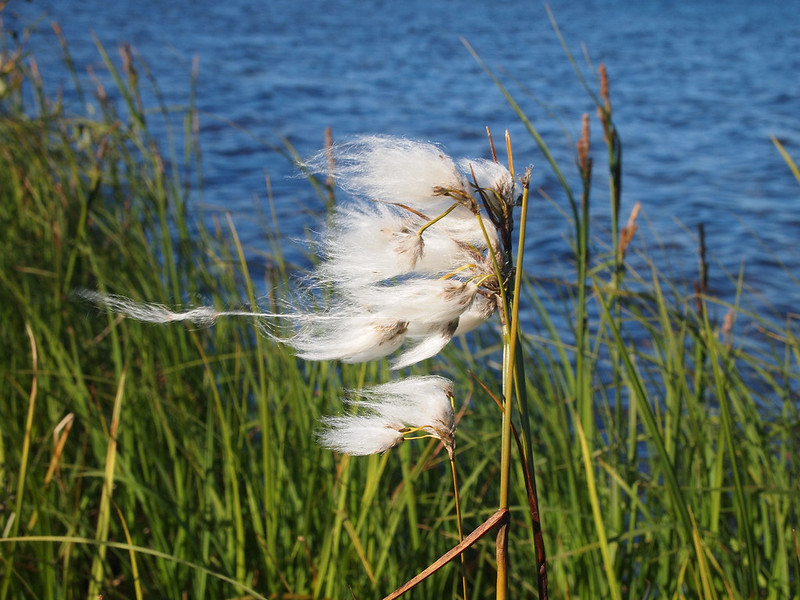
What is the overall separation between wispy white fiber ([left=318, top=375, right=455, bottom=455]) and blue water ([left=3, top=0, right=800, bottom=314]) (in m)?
0.23

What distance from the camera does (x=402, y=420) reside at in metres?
0.72

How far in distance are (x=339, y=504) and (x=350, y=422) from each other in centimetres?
81

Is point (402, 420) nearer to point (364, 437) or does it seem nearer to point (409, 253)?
point (364, 437)

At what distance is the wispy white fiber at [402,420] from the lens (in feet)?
2.28

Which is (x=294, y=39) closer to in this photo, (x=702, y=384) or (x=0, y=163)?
(x=0, y=163)

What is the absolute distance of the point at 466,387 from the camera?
2.34 metres

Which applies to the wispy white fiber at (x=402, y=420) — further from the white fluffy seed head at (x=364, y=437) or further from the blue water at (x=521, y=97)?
the blue water at (x=521, y=97)

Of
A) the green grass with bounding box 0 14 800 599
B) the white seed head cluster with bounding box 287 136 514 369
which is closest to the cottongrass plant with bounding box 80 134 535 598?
the white seed head cluster with bounding box 287 136 514 369

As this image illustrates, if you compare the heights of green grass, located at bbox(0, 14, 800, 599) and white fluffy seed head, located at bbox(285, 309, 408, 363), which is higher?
white fluffy seed head, located at bbox(285, 309, 408, 363)

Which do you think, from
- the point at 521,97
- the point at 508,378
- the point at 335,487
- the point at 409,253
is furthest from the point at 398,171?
the point at 521,97

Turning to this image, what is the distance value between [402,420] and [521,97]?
9891 millimetres

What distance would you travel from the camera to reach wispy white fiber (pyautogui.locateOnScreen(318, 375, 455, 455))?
695 millimetres

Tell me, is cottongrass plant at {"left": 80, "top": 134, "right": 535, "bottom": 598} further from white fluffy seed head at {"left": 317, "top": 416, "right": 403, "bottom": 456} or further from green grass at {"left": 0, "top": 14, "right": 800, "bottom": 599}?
green grass at {"left": 0, "top": 14, "right": 800, "bottom": 599}

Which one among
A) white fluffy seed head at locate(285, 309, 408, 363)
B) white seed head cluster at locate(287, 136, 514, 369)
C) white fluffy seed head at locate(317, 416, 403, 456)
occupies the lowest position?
white fluffy seed head at locate(317, 416, 403, 456)
